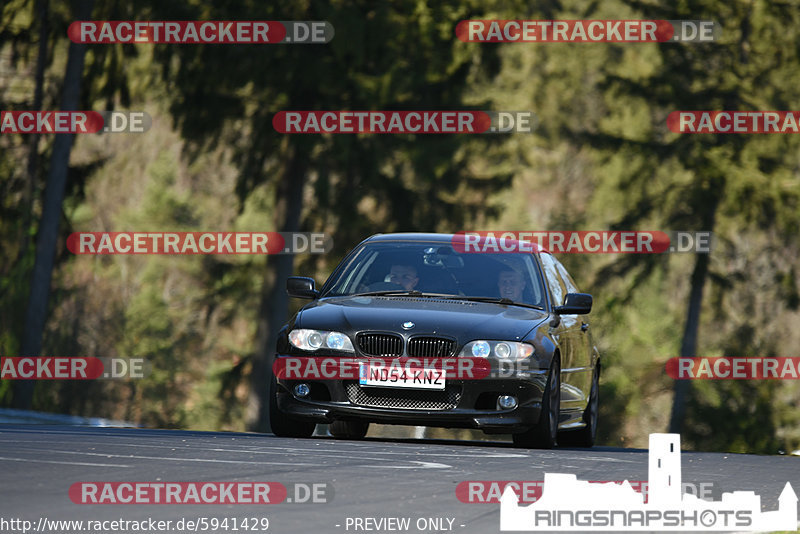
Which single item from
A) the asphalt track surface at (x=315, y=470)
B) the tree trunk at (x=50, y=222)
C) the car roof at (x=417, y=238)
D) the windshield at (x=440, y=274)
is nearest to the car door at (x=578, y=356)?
the windshield at (x=440, y=274)

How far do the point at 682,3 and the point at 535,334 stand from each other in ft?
78.4

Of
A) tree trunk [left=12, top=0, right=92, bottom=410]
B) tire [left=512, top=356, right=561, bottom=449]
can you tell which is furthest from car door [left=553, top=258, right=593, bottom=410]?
tree trunk [left=12, top=0, right=92, bottom=410]

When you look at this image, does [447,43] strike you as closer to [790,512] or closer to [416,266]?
[416,266]

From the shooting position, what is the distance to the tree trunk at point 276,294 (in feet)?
99.6

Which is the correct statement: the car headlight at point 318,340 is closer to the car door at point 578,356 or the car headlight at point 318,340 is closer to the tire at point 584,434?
the car door at point 578,356

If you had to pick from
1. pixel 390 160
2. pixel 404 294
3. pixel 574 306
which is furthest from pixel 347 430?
pixel 390 160

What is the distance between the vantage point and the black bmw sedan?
36.4ft

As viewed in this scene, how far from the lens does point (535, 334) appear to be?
37.4 feet

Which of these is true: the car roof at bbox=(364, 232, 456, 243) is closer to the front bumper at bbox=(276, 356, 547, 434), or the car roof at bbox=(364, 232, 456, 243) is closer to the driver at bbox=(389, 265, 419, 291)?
the driver at bbox=(389, 265, 419, 291)

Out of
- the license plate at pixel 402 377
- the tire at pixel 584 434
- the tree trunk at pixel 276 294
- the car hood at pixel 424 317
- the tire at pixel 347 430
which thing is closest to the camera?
the license plate at pixel 402 377

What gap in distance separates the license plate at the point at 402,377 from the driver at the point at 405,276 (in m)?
1.30

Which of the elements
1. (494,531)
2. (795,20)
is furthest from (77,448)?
(795,20)

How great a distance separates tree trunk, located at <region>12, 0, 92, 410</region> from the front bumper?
713 inches

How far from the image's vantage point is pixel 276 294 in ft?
101
